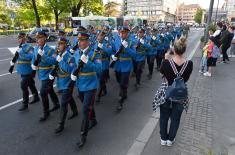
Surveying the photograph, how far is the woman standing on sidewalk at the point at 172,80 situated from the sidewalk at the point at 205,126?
224 mm

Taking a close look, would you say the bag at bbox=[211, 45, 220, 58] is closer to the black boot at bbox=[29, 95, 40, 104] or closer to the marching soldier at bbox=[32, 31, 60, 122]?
the marching soldier at bbox=[32, 31, 60, 122]

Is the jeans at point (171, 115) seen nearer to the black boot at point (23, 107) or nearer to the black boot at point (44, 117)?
the black boot at point (44, 117)

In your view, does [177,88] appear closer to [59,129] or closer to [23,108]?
[59,129]

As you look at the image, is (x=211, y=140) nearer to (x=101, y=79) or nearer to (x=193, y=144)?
(x=193, y=144)

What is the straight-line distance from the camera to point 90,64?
3926 millimetres

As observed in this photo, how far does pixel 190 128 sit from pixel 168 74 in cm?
178

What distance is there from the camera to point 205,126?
4766 mm

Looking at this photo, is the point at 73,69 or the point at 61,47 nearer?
the point at 73,69

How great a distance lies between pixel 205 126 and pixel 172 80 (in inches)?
74.2

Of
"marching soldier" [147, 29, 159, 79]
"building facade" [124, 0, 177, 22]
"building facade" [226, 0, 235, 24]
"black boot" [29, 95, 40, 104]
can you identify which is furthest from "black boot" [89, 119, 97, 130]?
"building facade" [124, 0, 177, 22]

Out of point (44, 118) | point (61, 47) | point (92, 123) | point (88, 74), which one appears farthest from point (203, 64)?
point (44, 118)

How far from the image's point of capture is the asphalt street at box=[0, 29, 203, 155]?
4.01 metres

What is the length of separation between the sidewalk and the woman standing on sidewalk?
22 cm

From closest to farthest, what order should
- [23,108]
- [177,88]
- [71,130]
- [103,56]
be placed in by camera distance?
[177,88] < [71,130] < [23,108] < [103,56]
